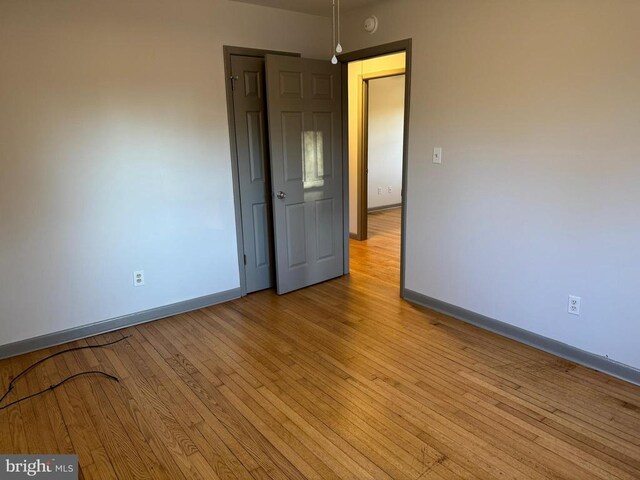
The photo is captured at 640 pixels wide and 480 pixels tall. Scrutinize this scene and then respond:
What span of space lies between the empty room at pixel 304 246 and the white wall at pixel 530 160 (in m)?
0.01

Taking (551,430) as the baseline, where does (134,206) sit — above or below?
above

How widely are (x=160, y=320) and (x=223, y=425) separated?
1578 mm

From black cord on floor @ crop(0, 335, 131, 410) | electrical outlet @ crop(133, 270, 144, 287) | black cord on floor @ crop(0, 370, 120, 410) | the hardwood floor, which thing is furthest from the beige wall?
black cord on floor @ crop(0, 370, 120, 410)

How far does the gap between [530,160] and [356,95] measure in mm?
3129

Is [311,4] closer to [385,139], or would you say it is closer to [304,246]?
[304,246]

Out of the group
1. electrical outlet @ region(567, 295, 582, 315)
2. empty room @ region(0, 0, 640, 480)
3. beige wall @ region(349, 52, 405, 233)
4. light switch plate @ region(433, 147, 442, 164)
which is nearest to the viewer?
empty room @ region(0, 0, 640, 480)

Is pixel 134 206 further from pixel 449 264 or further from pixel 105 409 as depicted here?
pixel 449 264

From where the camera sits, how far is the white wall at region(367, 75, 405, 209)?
7595mm

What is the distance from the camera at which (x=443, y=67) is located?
3271 mm

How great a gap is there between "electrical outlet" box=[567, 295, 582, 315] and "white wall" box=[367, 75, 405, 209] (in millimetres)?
5212

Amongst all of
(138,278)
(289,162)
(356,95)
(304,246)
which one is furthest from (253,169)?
(356,95)

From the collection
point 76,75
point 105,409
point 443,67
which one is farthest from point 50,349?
point 443,67

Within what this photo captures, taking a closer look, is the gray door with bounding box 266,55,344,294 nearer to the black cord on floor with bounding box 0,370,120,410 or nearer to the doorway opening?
the doorway opening

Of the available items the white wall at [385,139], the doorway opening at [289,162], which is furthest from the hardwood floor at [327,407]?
the white wall at [385,139]
